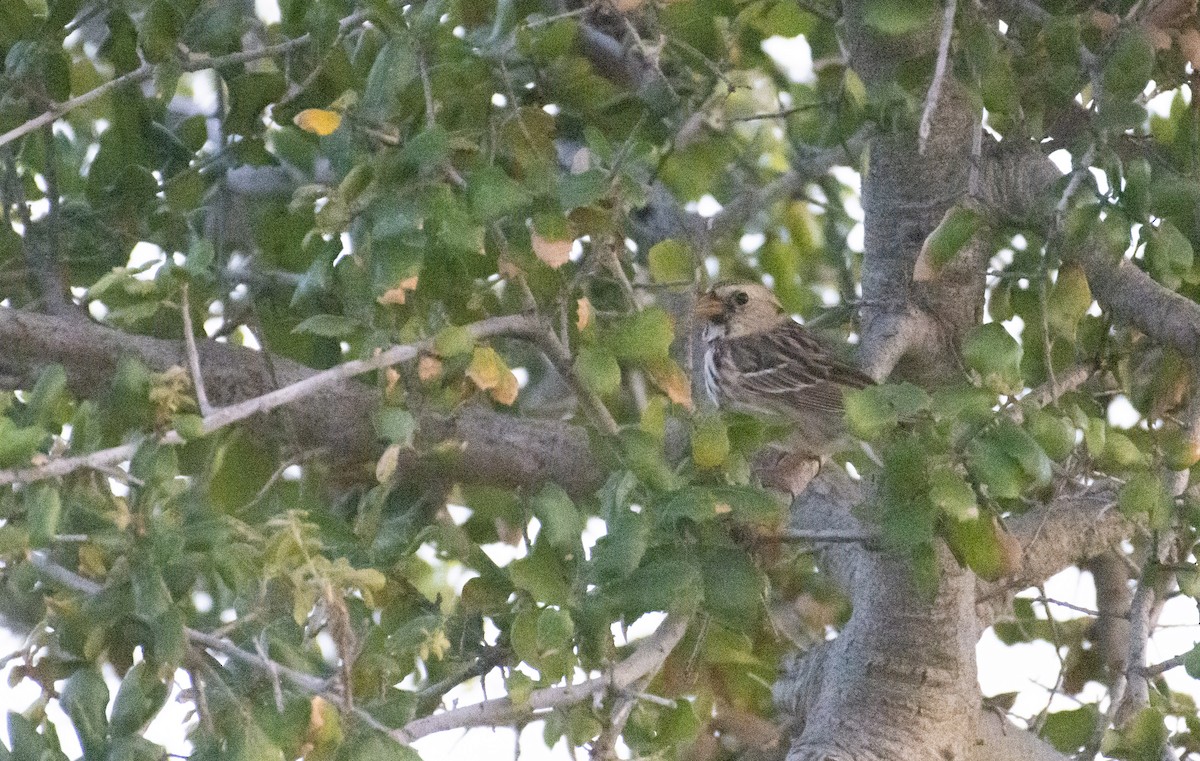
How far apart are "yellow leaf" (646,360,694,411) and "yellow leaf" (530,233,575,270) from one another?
0.28 metres

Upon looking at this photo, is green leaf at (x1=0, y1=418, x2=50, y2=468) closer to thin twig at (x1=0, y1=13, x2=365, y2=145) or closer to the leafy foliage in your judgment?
the leafy foliage

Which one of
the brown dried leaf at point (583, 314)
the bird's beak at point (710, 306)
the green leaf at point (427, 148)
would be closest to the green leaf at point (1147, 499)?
the brown dried leaf at point (583, 314)

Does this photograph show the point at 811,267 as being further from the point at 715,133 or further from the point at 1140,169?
the point at 1140,169

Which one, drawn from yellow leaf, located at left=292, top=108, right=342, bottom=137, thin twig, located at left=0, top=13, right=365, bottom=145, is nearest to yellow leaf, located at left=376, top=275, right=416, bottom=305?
yellow leaf, located at left=292, top=108, right=342, bottom=137

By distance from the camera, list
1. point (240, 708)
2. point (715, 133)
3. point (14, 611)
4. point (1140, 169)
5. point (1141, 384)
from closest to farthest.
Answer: point (240, 708)
point (1140, 169)
point (14, 611)
point (1141, 384)
point (715, 133)

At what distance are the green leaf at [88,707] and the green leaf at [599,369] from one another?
2.34 feet

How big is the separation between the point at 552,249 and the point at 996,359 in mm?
568

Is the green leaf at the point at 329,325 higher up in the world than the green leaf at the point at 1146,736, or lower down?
higher up

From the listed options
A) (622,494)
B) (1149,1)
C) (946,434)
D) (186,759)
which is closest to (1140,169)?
(1149,1)

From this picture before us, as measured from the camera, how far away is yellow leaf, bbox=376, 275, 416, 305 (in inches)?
79.2

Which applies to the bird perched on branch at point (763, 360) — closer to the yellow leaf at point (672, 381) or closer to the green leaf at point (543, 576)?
the yellow leaf at point (672, 381)

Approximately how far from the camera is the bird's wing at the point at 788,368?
11.8 feet

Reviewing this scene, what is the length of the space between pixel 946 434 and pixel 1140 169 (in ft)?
1.86

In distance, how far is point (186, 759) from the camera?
1.78 m
